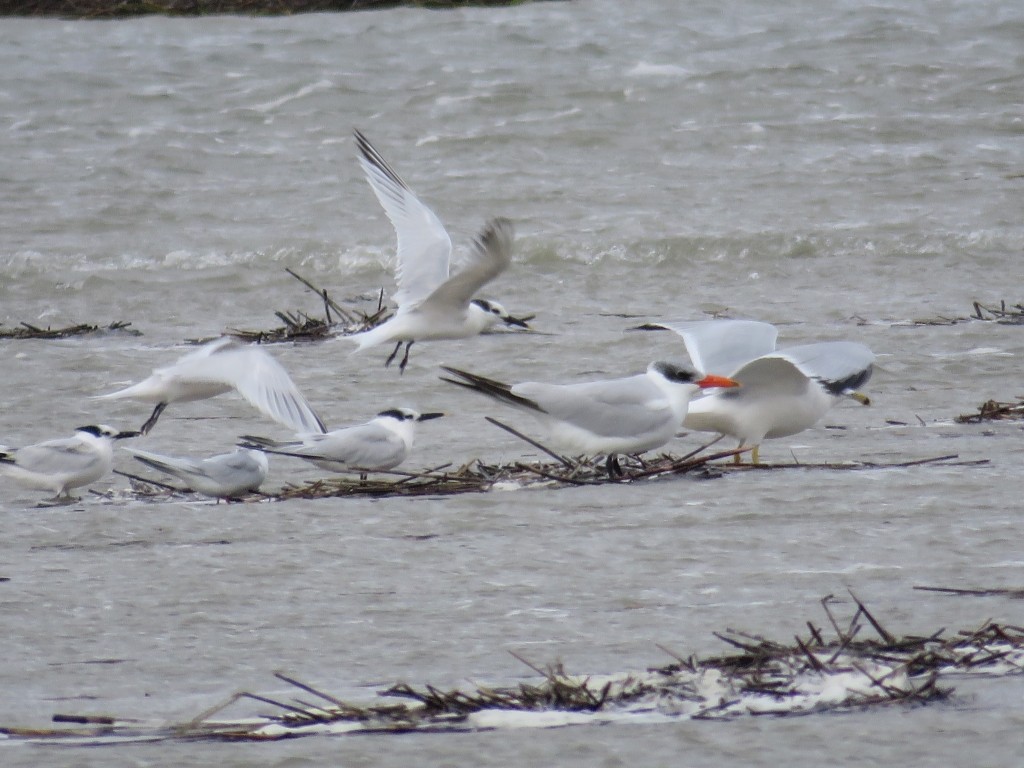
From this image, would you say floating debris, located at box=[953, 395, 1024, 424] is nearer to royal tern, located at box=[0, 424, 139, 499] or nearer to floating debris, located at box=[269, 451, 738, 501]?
floating debris, located at box=[269, 451, 738, 501]

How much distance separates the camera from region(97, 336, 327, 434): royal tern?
5.95 m

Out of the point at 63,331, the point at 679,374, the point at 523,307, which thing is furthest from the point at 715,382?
the point at 63,331

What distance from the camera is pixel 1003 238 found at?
36.3 feet

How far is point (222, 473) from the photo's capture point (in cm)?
535

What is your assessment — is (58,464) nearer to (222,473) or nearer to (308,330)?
(222,473)

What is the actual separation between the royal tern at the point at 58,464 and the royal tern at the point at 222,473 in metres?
0.31

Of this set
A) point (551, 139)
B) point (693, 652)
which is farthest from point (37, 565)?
point (551, 139)

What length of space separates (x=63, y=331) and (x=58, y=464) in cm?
370

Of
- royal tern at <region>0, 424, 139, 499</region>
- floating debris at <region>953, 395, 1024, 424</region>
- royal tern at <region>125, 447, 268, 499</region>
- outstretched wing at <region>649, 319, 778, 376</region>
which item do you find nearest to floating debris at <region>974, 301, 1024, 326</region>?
floating debris at <region>953, 395, 1024, 424</region>

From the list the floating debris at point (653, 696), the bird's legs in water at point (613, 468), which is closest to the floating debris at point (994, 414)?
the bird's legs in water at point (613, 468)

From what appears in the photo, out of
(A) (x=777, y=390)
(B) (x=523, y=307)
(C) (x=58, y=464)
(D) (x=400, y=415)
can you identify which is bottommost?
(B) (x=523, y=307)

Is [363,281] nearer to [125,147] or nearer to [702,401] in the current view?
[125,147]

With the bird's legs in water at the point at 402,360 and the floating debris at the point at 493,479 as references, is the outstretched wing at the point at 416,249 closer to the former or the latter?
the bird's legs in water at the point at 402,360

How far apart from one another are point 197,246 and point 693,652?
9260 mm
